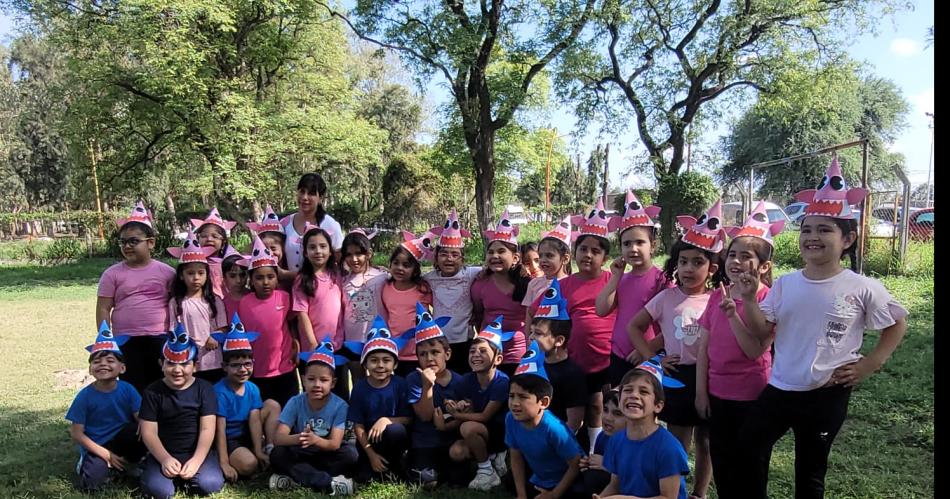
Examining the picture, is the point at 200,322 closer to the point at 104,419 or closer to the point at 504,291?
the point at 104,419

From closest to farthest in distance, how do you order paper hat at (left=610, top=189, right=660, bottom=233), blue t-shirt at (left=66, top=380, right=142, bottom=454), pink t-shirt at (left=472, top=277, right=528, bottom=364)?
paper hat at (left=610, top=189, right=660, bottom=233), blue t-shirt at (left=66, top=380, right=142, bottom=454), pink t-shirt at (left=472, top=277, right=528, bottom=364)

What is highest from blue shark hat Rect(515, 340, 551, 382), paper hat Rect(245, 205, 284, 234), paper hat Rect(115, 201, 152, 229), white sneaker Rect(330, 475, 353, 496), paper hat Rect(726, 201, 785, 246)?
paper hat Rect(115, 201, 152, 229)

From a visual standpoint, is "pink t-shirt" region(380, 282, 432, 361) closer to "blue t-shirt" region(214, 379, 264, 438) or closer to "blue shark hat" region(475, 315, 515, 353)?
"blue shark hat" region(475, 315, 515, 353)

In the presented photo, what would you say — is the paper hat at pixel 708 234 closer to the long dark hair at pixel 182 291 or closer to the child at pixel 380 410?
the child at pixel 380 410

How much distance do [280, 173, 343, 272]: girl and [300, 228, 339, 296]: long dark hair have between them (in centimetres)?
8

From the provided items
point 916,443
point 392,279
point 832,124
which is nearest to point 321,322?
point 392,279

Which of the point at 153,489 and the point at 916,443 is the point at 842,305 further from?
the point at 153,489

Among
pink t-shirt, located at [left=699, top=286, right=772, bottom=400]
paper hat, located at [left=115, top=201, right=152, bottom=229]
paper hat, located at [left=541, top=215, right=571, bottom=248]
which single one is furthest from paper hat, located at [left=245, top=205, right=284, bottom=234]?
pink t-shirt, located at [left=699, top=286, right=772, bottom=400]

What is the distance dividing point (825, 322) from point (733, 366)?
554 millimetres

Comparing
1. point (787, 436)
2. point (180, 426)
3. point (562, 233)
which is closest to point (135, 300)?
point (180, 426)

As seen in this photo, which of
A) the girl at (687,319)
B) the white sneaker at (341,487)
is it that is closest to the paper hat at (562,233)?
the girl at (687,319)

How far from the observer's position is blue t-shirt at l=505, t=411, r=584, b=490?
3604 mm

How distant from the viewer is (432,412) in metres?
4.34

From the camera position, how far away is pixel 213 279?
17.1 feet
